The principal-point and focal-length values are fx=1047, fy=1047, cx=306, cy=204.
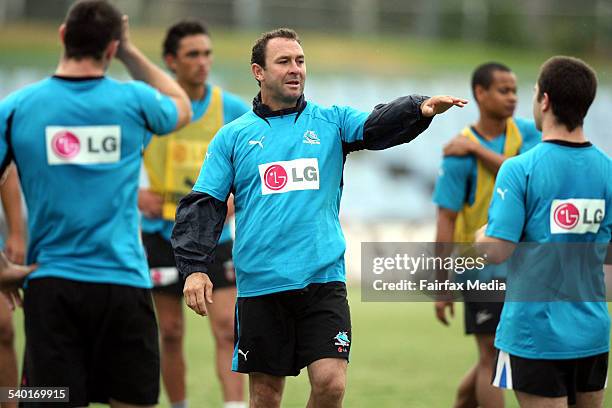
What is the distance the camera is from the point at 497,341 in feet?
17.8

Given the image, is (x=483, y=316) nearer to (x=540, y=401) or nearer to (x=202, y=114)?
(x=540, y=401)

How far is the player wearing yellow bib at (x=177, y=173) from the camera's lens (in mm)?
8102

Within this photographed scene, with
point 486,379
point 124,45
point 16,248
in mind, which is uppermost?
point 124,45

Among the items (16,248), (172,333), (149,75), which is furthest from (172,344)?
(149,75)

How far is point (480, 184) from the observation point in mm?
7531

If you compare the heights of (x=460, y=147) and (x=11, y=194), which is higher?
(x=460, y=147)

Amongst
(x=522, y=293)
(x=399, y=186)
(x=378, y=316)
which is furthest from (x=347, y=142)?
(x=399, y=186)

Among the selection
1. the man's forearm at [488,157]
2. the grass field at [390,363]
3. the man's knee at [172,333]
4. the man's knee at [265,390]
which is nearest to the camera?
the man's knee at [265,390]

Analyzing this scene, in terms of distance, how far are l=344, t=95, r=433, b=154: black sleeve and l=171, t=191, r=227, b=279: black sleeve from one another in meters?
0.90

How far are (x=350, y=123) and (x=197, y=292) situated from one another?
1238 millimetres

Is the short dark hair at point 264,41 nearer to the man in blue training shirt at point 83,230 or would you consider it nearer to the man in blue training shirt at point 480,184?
the man in blue training shirt at point 83,230

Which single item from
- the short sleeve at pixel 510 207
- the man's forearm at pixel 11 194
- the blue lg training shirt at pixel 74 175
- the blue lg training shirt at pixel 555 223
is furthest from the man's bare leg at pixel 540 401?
the man's forearm at pixel 11 194

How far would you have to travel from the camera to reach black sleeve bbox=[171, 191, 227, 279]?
5.35 metres

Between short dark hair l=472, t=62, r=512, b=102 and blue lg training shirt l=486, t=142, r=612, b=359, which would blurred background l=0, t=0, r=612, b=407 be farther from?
blue lg training shirt l=486, t=142, r=612, b=359
